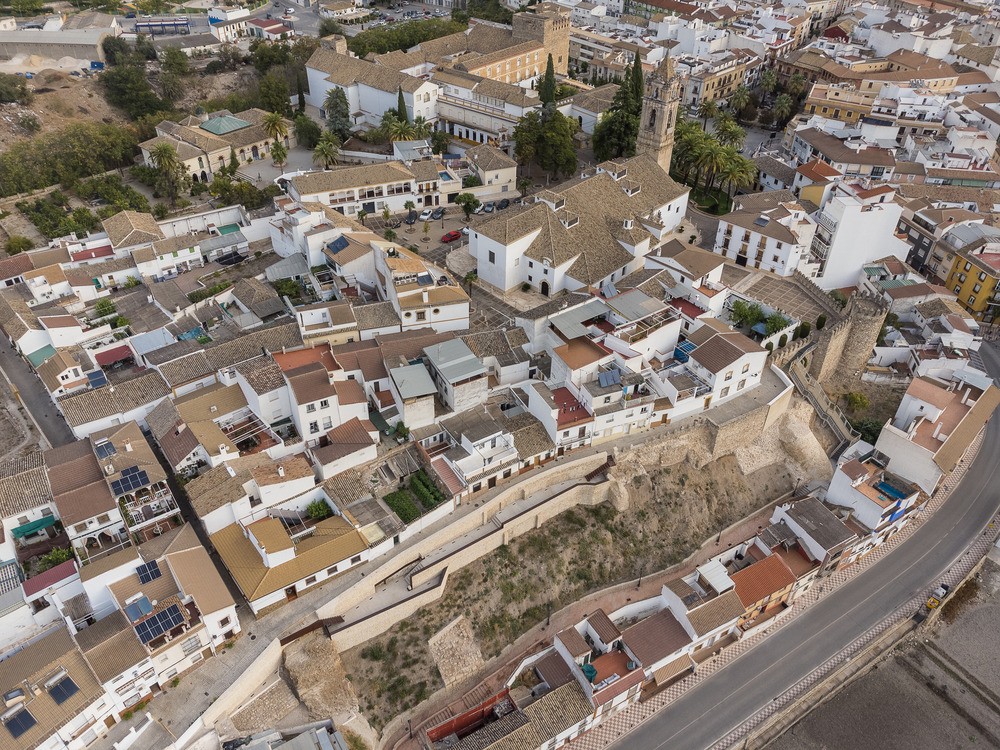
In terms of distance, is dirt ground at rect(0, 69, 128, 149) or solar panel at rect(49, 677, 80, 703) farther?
dirt ground at rect(0, 69, 128, 149)

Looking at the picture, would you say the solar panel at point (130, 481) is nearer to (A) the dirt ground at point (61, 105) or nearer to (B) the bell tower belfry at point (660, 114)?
(B) the bell tower belfry at point (660, 114)

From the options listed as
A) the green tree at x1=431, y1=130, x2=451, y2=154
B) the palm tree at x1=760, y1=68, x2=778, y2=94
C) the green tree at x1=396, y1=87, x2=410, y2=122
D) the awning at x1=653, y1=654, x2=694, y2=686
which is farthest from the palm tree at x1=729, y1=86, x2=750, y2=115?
the awning at x1=653, y1=654, x2=694, y2=686

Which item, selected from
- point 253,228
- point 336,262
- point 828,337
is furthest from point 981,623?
point 253,228

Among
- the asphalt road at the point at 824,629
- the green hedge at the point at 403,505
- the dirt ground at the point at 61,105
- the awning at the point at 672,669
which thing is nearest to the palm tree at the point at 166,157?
the dirt ground at the point at 61,105

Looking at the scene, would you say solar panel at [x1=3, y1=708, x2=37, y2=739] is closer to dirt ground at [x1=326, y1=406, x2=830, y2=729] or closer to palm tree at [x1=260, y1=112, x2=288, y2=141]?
dirt ground at [x1=326, y1=406, x2=830, y2=729]

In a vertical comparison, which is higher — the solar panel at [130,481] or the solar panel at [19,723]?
the solar panel at [130,481]

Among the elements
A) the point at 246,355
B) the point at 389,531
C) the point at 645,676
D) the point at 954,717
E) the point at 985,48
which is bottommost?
the point at 954,717

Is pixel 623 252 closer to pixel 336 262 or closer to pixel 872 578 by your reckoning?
pixel 336 262
